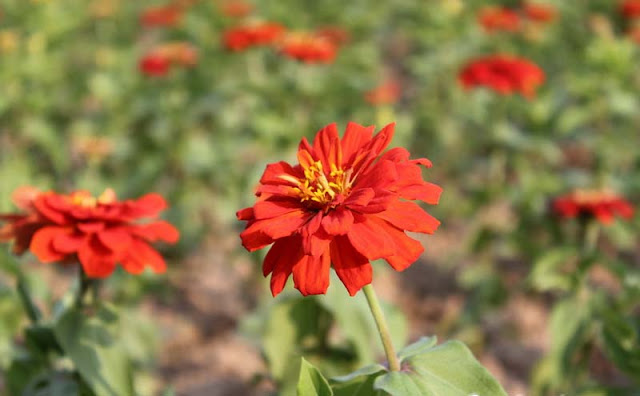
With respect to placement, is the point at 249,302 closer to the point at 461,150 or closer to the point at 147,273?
the point at 147,273

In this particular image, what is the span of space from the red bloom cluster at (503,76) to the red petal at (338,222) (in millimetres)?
1838

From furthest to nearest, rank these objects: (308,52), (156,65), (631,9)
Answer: (631,9) → (156,65) → (308,52)

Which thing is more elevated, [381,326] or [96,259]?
[96,259]

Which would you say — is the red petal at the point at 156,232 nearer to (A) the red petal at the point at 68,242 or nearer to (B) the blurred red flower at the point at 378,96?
(A) the red petal at the point at 68,242

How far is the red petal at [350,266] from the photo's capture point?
1.00 m

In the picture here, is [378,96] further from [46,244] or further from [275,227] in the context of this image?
[275,227]

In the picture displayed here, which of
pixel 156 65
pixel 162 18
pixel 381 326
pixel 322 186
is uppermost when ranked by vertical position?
pixel 162 18

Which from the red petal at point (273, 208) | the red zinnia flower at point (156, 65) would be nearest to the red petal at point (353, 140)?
the red petal at point (273, 208)

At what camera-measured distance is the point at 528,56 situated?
4.23 meters

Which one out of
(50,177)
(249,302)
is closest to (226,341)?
(249,302)

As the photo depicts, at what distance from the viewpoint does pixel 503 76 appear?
273 cm

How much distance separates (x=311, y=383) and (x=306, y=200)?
0.90 feet

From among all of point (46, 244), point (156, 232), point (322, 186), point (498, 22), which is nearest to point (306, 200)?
point (322, 186)

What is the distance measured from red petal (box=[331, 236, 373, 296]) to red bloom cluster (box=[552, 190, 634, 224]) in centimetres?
126
